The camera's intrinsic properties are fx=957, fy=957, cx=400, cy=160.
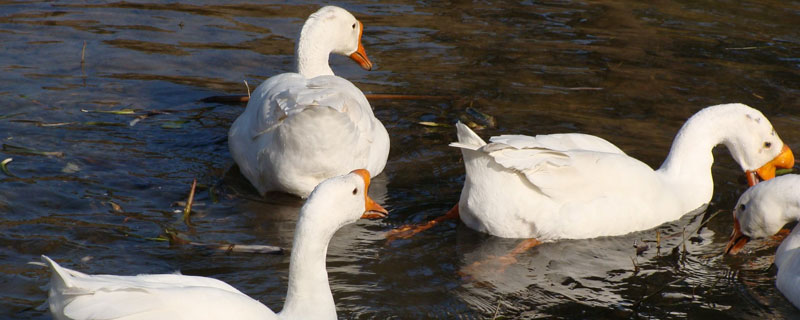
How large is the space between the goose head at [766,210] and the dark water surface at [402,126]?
182 mm

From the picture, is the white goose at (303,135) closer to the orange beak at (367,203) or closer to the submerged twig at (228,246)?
the submerged twig at (228,246)

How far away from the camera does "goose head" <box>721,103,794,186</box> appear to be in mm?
6836

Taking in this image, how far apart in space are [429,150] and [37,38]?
475cm

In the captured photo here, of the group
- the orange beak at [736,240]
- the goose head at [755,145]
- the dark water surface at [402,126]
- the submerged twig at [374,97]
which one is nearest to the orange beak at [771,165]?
the goose head at [755,145]

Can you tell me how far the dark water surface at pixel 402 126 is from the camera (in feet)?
17.6

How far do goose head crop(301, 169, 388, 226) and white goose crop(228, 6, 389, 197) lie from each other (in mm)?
1339

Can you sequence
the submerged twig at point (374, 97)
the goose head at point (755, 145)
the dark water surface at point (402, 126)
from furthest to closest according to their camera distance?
the submerged twig at point (374, 97), the goose head at point (755, 145), the dark water surface at point (402, 126)

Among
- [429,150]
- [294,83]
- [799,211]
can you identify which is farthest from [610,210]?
[294,83]

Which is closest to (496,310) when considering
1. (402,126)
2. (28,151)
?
(402,126)

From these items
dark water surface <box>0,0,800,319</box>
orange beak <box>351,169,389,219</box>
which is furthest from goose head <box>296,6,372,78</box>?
orange beak <box>351,169,389,219</box>

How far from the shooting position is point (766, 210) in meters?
5.96

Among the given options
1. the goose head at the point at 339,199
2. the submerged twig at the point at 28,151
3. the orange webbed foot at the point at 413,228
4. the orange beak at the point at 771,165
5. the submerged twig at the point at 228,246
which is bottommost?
the orange webbed foot at the point at 413,228

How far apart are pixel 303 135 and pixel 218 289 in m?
2.15

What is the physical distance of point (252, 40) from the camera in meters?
10.5
